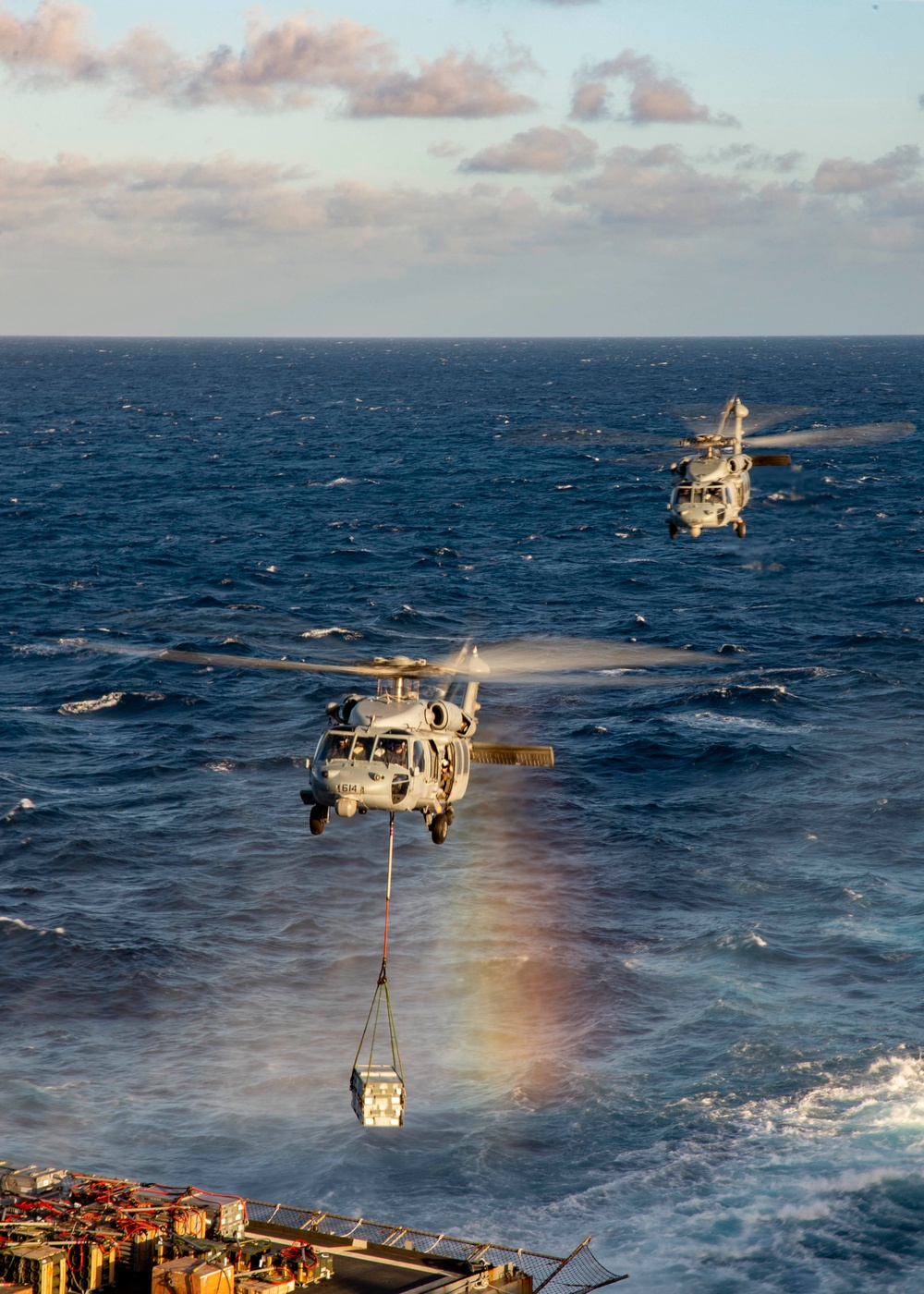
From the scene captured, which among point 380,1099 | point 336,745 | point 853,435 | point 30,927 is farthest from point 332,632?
point 336,745

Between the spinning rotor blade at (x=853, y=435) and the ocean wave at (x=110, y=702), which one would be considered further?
the ocean wave at (x=110, y=702)

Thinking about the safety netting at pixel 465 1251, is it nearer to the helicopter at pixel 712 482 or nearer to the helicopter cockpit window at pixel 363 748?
the helicopter cockpit window at pixel 363 748

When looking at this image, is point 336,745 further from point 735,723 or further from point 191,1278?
point 735,723

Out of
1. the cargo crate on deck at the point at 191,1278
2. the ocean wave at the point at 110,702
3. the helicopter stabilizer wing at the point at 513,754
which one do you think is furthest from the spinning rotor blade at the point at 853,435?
the ocean wave at the point at 110,702

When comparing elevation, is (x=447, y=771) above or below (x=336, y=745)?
below

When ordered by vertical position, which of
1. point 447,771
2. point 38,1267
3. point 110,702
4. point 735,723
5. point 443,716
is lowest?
point 38,1267

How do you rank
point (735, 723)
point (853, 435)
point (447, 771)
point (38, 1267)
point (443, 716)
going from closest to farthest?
point (447, 771) → point (443, 716) → point (38, 1267) → point (853, 435) → point (735, 723)
